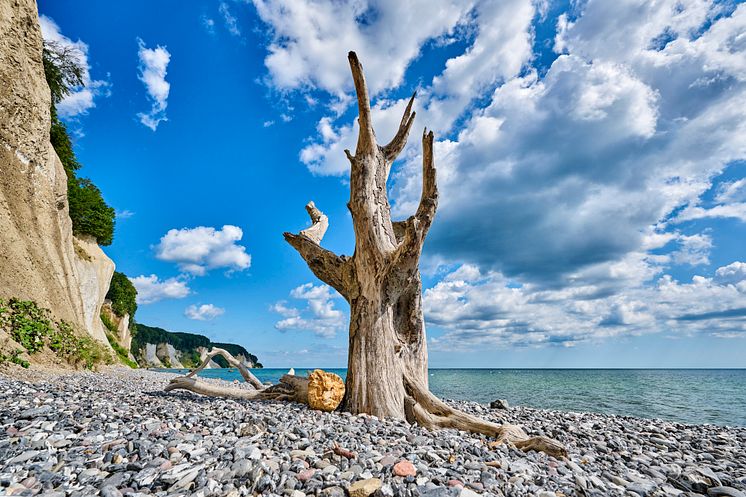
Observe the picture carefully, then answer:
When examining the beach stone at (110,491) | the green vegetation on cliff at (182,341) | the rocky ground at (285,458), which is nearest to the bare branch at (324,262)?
the rocky ground at (285,458)

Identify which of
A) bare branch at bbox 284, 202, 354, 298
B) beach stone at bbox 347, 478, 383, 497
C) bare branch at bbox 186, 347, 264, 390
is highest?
bare branch at bbox 284, 202, 354, 298

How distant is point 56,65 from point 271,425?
61.8ft

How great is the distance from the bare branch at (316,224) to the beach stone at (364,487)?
623 centimetres

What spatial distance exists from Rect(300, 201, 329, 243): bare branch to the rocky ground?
4.16 m

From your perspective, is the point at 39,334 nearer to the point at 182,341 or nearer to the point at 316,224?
the point at 316,224

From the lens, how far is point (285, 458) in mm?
3818

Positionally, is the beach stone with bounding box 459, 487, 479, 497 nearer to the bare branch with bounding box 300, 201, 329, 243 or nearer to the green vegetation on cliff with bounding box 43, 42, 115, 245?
the bare branch with bounding box 300, 201, 329, 243

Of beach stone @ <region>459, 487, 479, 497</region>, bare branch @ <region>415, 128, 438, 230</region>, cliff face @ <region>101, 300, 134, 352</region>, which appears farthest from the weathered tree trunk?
cliff face @ <region>101, 300, 134, 352</region>

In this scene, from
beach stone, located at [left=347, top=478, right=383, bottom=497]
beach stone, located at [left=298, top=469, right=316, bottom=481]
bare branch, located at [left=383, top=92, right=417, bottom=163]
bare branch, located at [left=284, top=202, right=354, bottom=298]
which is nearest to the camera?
beach stone, located at [left=347, top=478, right=383, bottom=497]

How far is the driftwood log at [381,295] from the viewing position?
22.0 feet

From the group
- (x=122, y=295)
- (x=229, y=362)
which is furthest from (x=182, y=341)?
(x=229, y=362)

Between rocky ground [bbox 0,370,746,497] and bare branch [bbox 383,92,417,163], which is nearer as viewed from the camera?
rocky ground [bbox 0,370,746,497]

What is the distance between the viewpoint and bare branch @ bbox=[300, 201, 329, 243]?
9164 millimetres

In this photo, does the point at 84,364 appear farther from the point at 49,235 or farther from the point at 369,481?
the point at 369,481
